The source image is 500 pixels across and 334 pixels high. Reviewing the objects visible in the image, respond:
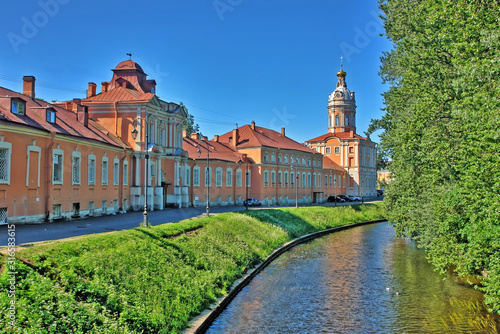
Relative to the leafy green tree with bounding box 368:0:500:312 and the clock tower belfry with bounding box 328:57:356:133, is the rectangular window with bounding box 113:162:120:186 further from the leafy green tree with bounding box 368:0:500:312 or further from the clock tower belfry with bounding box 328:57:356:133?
the clock tower belfry with bounding box 328:57:356:133

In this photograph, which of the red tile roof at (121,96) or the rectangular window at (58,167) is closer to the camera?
the rectangular window at (58,167)

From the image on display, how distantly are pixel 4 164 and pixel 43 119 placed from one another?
5254 millimetres

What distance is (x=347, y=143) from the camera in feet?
298

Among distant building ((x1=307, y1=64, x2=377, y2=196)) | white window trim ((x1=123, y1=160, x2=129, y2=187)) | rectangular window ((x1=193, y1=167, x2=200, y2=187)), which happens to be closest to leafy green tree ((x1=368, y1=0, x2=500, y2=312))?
white window trim ((x1=123, y1=160, x2=129, y2=187))

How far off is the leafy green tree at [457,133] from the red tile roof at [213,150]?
30.7 meters

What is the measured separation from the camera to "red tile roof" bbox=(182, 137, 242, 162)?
168ft

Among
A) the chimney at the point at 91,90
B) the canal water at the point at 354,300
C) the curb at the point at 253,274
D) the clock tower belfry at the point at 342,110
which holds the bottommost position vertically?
the canal water at the point at 354,300

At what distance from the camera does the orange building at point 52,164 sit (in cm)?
2150

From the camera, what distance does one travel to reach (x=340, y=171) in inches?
3396

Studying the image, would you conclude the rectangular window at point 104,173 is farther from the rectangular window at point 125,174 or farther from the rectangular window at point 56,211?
the rectangular window at point 56,211

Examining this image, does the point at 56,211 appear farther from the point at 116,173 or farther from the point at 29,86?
the point at 29,86

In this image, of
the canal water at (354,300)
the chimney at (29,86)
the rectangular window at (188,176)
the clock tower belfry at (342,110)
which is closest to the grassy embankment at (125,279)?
the canal water at (354,300)

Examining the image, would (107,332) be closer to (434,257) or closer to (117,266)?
(117,266)

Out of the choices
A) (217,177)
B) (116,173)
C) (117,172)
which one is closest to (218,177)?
(217,177)
